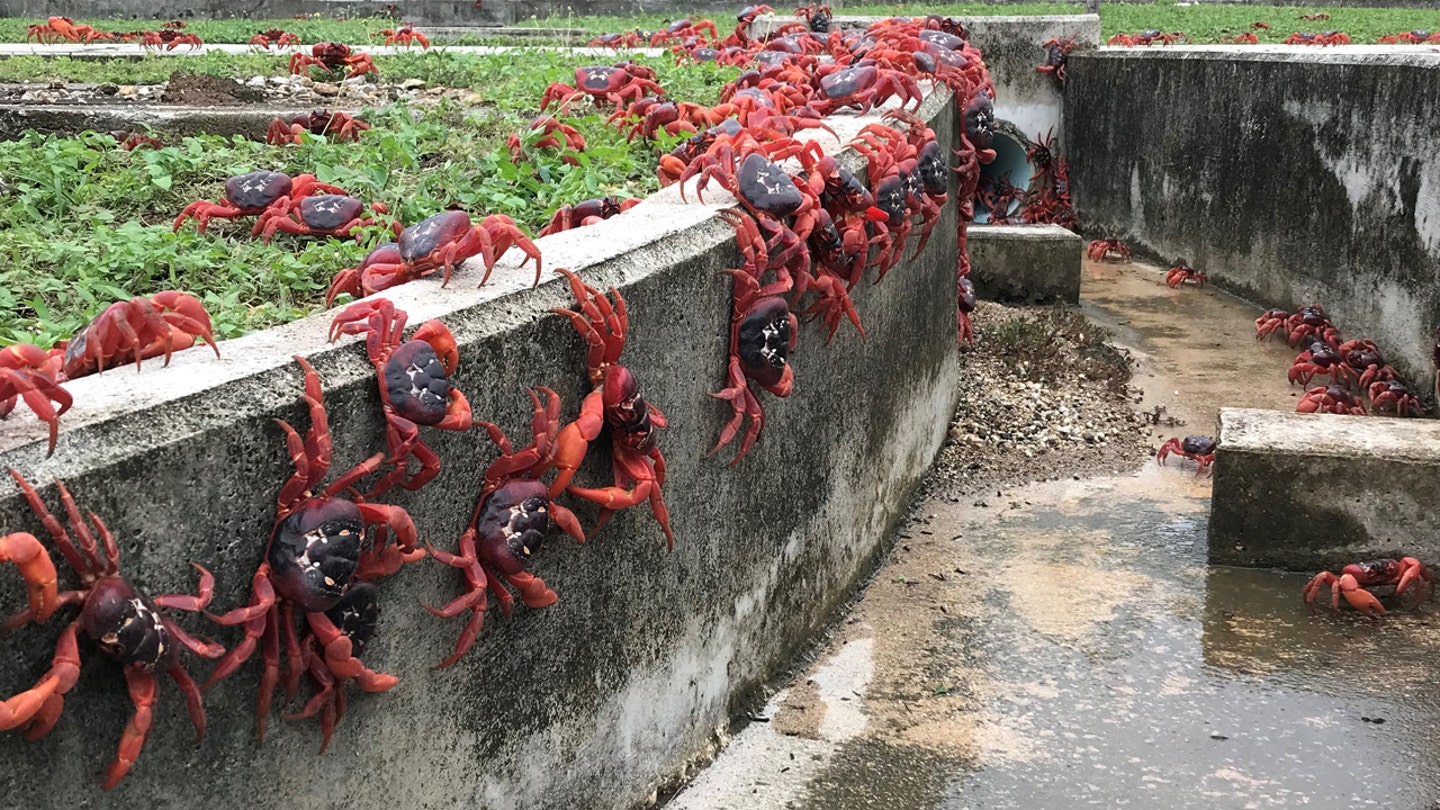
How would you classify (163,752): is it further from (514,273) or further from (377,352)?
(514,273)

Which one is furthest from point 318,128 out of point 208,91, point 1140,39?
point 1140,39

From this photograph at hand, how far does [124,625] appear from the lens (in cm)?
164

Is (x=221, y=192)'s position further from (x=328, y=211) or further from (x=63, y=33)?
(x=63, y=33)

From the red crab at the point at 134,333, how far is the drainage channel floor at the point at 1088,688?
1799 mm

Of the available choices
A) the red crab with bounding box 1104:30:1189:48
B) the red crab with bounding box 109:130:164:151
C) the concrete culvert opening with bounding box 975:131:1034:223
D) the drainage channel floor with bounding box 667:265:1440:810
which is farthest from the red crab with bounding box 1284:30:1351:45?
the red crab with bounding box 109:130:164:151

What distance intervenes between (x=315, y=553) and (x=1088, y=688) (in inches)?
107

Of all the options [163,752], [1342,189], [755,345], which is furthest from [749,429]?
[1342,189]

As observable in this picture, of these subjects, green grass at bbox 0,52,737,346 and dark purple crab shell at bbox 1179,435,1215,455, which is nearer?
green grass at bbox 0,52,737,346

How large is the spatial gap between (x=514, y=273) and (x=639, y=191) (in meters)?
1.57

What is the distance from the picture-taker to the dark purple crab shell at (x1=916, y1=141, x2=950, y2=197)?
470 cm

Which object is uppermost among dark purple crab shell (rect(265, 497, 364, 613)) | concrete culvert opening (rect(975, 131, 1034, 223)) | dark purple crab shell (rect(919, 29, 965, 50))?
dark purple crab shell (rect(919, 29, 965, 50))

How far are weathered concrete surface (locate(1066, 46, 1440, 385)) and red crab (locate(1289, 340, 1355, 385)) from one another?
37 centimetres

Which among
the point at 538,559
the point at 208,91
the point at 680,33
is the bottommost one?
the point at 538,559

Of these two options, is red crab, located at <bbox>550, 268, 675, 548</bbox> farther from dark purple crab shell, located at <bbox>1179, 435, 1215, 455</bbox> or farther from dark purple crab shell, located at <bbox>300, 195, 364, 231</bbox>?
dark purple crab shell, located at <bbox>1179, 435, 1215, 455</bbox>
